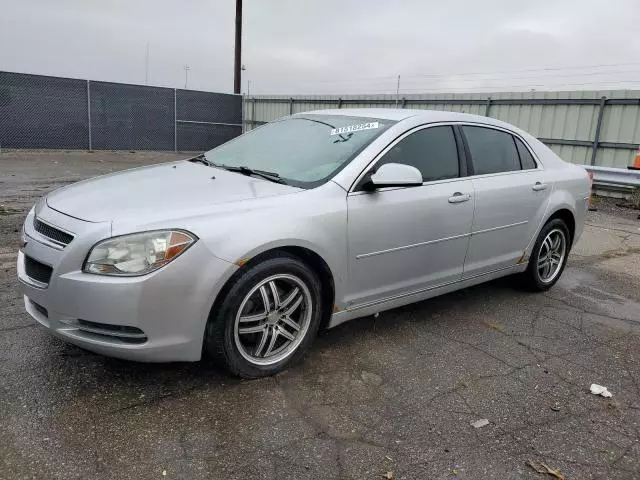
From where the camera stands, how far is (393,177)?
11.1ft

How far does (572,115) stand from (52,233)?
12.2 metres

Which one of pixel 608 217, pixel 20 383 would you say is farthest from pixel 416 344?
pixel 608 217

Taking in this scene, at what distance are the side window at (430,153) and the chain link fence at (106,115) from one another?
15.8m

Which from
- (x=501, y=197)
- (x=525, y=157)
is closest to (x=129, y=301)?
(x=501, y=197)

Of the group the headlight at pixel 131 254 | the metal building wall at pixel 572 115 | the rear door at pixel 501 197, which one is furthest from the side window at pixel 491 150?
the metal building wall at pixel 572 115

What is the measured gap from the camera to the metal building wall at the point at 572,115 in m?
11.5

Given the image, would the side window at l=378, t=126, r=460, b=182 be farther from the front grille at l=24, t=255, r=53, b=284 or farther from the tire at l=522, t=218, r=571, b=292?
the front grille at l=24, t=255, r=53, b=284

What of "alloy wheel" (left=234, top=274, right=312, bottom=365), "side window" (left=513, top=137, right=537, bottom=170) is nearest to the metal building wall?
"side window" (left=513, top=137, right=537, bottom=170)

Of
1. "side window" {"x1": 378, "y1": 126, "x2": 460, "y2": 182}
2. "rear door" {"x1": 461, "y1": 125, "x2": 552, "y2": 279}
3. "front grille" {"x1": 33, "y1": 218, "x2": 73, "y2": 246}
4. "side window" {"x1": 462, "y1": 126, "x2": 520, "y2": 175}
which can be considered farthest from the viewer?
"side window" {"x1": 462, "y1": 126, "x2": 520, "y2": 175}

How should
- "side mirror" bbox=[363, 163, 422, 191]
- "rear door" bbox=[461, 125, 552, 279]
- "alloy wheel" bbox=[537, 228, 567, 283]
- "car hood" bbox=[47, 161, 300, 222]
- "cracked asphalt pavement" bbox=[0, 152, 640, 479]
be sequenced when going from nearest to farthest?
"cracked asphalt pavement" bbox=[0, 152, 640, 479] → "car hood" bbox=[47, 161, 300, 222] → "side mirror" bbox=[363, 163, 422, 191] → "rear door" bbox=[461, 125, 552, 279] → "alloy wheel" bbox=[537, 228, 567, 283]

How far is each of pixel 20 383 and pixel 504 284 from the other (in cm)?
415

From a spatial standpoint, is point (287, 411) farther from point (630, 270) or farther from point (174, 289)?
point (630, 270)

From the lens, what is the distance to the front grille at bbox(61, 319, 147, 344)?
106 inches

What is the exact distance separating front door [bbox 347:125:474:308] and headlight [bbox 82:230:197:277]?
45.5 inches
